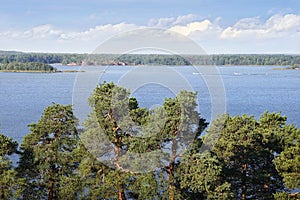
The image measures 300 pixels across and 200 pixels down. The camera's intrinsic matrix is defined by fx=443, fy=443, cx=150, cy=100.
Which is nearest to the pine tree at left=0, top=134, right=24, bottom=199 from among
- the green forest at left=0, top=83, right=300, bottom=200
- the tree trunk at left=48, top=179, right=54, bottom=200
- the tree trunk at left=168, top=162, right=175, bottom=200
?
the green forest at left=0, top=83, right=300, bottom=200

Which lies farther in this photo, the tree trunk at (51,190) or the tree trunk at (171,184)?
the tree trunk at (51,190)

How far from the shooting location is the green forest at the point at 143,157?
6.97m

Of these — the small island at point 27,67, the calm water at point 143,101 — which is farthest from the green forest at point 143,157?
the small island at point 27,67

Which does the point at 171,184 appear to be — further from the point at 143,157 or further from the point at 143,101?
the point at 143,101

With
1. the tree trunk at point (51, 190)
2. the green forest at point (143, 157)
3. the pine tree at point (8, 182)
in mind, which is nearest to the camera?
the pine tree at point (8, 182)

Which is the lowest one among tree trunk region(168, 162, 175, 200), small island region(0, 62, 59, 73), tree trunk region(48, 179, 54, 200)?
small island region(0, 62, 59, 73)

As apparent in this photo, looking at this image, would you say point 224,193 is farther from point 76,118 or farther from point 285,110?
point 285,110

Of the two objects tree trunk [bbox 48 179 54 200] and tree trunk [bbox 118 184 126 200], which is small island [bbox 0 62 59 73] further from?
tree trunk [bbox 118 184 126 200]

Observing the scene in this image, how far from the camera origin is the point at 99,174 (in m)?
7.23

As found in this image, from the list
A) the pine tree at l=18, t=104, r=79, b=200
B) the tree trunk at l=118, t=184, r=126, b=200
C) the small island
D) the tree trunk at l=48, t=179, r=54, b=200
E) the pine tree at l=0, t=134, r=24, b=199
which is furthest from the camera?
the small island

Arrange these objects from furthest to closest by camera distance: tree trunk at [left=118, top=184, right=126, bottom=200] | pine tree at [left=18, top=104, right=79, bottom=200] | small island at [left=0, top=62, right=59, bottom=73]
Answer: small island at [left=0, top=62, right=59, bottom=73]
pine tree at [left=18, top=104, right=79, bottom=200]
tree trunk at [left=118, top=184, right=126, bottom=200]

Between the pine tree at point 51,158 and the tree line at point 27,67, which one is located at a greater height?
the pine tree at point 51,158

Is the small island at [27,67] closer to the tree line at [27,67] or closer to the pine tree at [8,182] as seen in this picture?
the tree line at [27,67]

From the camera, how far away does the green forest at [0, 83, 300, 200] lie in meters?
6.97
